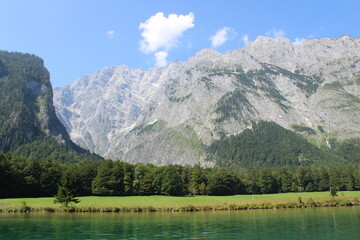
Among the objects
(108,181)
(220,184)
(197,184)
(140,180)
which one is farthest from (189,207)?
(220,184)

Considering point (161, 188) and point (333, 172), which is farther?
point (333, 172)

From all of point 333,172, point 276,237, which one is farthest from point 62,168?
point 333,172

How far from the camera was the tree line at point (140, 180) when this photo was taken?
392ft

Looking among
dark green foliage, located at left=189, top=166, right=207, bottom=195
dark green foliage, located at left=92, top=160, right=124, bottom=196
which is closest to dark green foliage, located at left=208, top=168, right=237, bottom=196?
dark green foliage, located at left=189, top=166, right=207, bottom=195

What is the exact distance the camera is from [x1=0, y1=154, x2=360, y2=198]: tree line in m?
119

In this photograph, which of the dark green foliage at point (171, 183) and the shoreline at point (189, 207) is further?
the dark green foliage at point (171, 183)

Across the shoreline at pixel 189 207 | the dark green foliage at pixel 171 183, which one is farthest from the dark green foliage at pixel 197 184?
the shoreline at pixel 189 207

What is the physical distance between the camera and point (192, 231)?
4409 centimetres

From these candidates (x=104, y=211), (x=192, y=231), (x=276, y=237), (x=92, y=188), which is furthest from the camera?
(x=92, y=188)

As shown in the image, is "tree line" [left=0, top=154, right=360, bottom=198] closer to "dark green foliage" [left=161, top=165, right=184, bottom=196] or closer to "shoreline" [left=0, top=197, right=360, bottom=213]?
"dark green foliage" [left=161, top=165, right=184, bottom=196]

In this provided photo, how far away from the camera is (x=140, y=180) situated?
138m

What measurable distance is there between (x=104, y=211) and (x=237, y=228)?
45.5 meters

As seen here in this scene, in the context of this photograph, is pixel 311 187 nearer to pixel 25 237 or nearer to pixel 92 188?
pixel 92 188

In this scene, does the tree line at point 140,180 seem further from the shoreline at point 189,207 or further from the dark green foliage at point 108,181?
the shoreline at point 189,207
